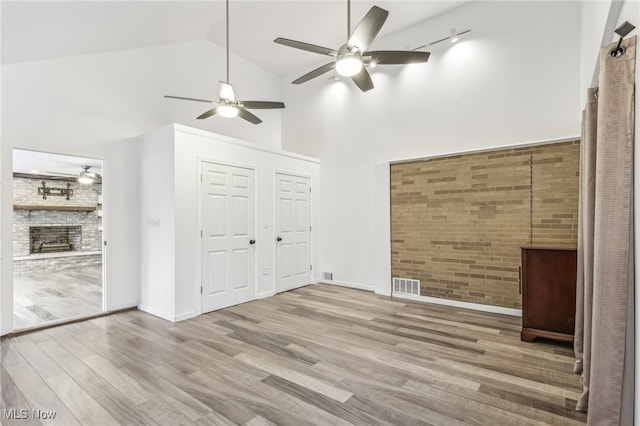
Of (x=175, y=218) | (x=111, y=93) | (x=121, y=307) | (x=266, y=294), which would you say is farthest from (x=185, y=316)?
(x=111, y=93)

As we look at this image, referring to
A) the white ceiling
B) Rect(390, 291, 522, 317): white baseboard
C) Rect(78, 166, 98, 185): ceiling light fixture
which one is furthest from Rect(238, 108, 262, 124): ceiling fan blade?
Rect(78, 166, 98, 185): ceiling light fixture

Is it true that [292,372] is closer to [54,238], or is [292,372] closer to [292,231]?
[292,231]

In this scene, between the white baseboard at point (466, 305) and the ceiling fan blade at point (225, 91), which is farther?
the white baseboard at point (466, 305)

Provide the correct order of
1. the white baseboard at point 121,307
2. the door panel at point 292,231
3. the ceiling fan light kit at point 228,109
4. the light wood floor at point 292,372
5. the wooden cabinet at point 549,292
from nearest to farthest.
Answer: the light wood floor at point 292,372 → the wooden cabinet at point 549,292 → the ceiling fan light kit at point 228,109 → the white baseboard at point 121,307 → the door panel at point 292,231

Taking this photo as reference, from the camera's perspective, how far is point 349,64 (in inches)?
111

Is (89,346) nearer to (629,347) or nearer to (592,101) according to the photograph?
(629,347)

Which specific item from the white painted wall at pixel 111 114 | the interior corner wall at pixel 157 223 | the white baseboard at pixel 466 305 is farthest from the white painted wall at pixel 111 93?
the white baseboard at pixel 466 305

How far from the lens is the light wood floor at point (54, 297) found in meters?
4.23

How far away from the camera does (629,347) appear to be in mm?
1573

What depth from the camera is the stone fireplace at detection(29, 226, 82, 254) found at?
29.1ft

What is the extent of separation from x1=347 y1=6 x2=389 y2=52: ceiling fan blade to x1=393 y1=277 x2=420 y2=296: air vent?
12.0 feet

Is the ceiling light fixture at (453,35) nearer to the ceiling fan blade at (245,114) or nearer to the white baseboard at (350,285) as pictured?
the ceiling fan blade at (245,114)

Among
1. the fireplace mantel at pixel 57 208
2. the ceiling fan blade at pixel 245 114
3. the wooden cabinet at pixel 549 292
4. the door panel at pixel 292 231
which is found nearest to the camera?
the wooden cabinet at pixel 549 292

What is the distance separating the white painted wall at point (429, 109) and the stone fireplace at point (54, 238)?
25.6ft
